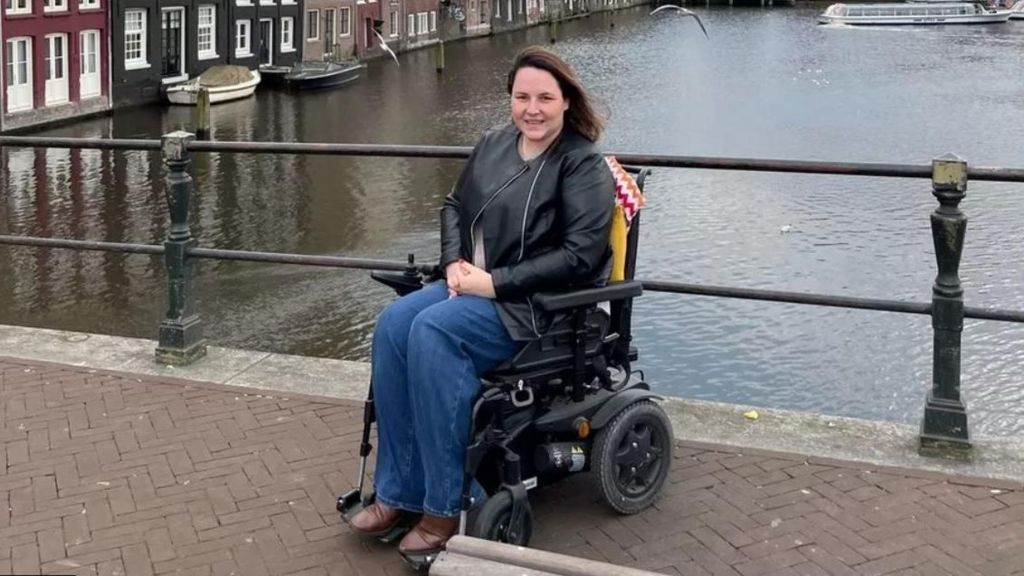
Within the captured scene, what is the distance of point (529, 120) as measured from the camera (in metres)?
3.66

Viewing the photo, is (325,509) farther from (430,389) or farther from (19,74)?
(19,74)

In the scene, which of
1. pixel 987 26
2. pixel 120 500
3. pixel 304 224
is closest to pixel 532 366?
pixel 120 500

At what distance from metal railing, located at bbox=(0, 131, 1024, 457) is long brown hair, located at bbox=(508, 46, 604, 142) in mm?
766

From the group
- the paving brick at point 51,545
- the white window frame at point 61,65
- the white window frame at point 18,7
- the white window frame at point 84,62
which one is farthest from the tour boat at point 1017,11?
the paving brick at point 51,545

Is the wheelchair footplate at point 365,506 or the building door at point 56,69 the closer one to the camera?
the wheelchair footplate at point 365,506

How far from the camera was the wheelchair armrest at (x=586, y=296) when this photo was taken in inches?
137

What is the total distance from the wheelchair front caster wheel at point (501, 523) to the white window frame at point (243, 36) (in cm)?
3684

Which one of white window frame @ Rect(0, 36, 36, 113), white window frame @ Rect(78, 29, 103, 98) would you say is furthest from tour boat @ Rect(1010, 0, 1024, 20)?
white window frame @ Rect(0, 36, 36, 113)

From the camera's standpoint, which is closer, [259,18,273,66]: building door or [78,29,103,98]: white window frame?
[78,29,103,98]: white window frame

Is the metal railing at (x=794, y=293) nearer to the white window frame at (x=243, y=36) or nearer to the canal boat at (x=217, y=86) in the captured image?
the canal boat at (x=217, y=86)

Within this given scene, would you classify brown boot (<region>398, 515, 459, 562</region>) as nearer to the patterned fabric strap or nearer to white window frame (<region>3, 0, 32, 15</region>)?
the patterned fabric strap

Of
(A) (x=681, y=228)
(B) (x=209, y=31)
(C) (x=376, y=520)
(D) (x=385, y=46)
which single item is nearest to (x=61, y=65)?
(B) (x=209, y=31)

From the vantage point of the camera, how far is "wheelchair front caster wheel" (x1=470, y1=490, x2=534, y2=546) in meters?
3.40

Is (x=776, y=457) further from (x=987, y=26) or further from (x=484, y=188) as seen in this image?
(x=987, y=26)
